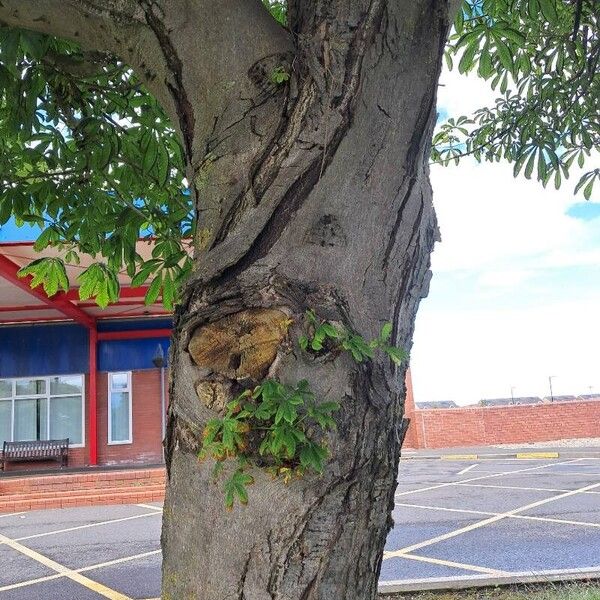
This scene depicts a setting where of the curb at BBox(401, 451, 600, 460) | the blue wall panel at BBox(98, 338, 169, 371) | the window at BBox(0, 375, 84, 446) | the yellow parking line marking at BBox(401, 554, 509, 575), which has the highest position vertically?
the blue wall panel at BBox(98, 338, 169, 371)

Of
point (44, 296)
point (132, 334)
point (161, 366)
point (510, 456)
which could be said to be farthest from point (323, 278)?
point (510, 456)

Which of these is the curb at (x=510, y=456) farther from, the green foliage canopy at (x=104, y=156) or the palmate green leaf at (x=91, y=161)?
the palmate green leaf at (x=91, y=161)

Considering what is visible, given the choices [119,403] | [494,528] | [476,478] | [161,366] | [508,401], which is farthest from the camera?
[508,401]

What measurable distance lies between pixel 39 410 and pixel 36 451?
1.19 meters

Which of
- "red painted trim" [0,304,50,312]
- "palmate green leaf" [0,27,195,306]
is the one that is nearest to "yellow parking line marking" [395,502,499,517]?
"palmate green leaf" [0,27,195,306]

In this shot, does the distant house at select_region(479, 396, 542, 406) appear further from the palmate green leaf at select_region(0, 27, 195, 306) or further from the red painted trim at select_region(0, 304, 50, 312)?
the palmate green leaf at select_region(0, 27, 195, 306)

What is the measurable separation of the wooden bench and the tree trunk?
55.0ft

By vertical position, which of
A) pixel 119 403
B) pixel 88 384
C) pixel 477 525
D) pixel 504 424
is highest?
pixel 88 384

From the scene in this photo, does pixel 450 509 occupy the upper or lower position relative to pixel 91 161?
lower

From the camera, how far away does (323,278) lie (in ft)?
4.67

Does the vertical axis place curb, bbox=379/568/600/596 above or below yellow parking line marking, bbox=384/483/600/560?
above

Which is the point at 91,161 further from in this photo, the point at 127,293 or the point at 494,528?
the point at 127,293

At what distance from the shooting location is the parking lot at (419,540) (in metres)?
4.89

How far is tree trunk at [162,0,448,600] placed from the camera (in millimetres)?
1324
